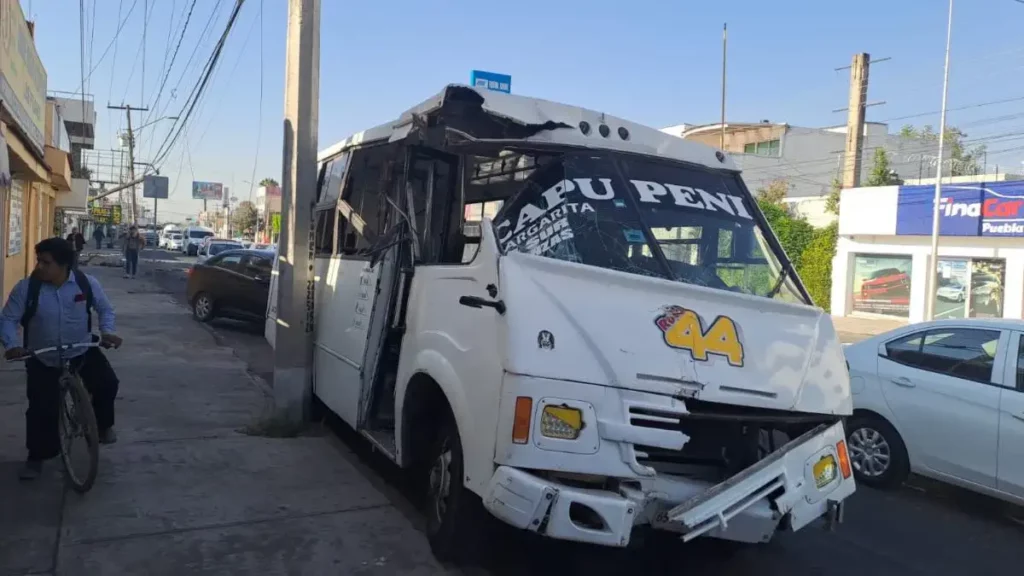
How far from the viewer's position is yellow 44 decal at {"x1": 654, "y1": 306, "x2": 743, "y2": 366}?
4039 millimetres

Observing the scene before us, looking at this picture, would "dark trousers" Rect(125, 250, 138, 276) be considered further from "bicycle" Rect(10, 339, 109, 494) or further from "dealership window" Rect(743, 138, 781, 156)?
"dealership window" Rect(743, 138, 781, 156)

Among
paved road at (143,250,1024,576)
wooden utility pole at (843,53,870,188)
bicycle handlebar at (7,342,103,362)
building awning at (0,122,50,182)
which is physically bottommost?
paved road at (143,250,1024,576)

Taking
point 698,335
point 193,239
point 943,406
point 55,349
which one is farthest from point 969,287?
point 193,239

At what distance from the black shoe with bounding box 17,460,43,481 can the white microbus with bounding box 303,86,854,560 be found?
230 centimetres

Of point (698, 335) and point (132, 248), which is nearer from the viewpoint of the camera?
point (698, 335)

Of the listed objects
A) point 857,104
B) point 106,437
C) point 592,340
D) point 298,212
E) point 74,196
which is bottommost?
point 106,437

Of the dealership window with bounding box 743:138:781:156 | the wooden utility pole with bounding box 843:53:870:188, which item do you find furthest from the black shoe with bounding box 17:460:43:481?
the dealership window with bounding box 743:138:781:156

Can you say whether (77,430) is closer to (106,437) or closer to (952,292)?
(106,437)

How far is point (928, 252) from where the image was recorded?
26812 millimetres

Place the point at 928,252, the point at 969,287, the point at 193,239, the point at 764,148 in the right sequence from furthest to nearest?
1. the point at 193,239
2. the point at 764,148
3. the point at 928,252
4. the point at 969,287

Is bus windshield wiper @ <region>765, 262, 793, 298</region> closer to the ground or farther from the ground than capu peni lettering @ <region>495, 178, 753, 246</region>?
closer to the ground

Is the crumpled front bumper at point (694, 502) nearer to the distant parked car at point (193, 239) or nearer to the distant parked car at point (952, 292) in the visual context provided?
the distant parked car at point (952, 292)

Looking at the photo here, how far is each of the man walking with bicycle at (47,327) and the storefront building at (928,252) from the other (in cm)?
2398

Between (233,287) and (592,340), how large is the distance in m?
13.2
